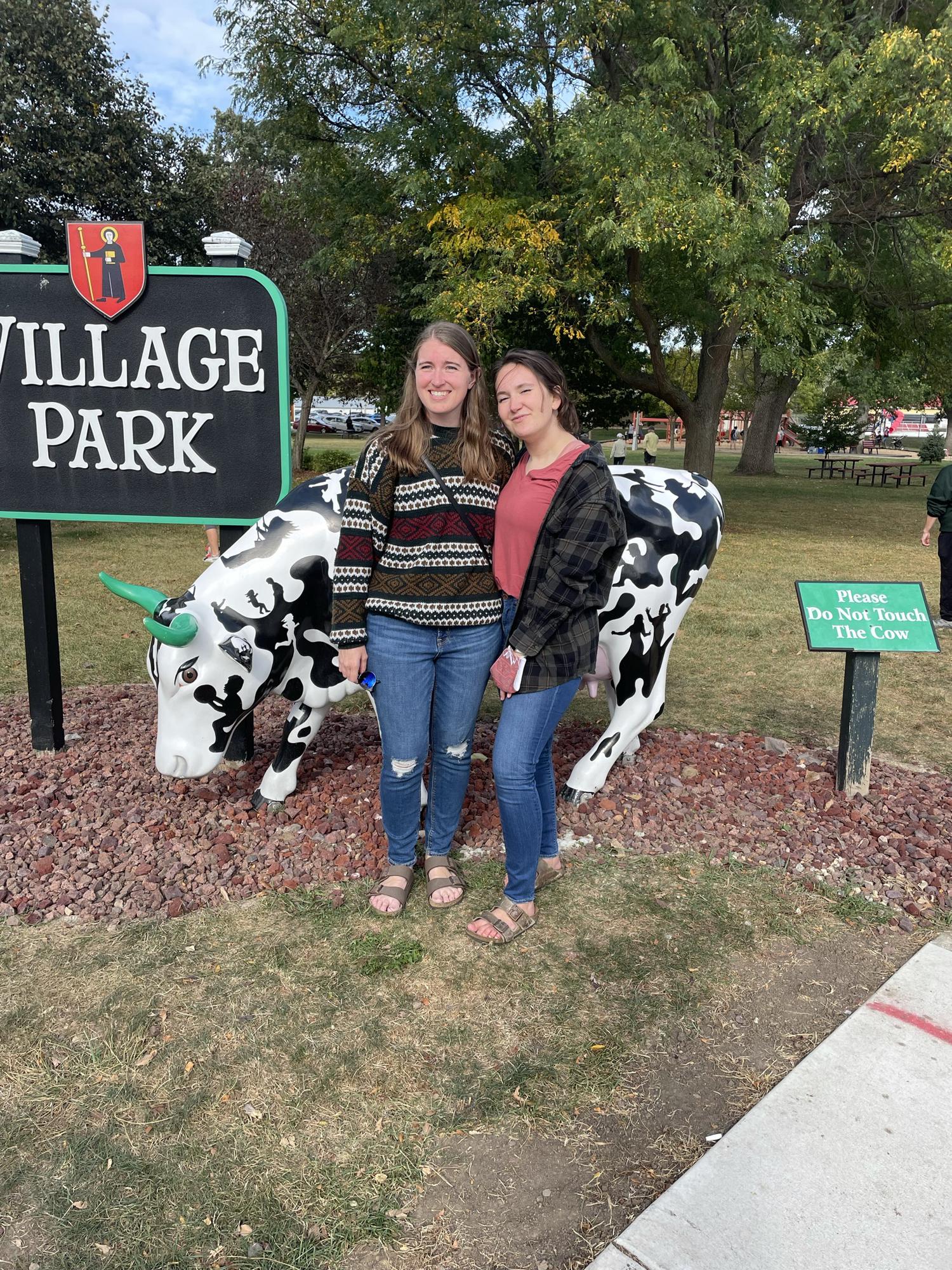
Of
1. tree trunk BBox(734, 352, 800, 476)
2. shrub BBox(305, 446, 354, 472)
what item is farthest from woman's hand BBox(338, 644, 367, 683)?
tree trunk BBox(734, 352, 800, 476)

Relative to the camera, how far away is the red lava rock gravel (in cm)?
385

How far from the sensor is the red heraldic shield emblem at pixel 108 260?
4.39 m

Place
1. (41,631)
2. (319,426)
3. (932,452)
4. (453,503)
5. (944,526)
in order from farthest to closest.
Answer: (319,426) < (932,452) < (944,526) < (41,631) < (453,503)

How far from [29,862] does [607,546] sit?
2.89 meters

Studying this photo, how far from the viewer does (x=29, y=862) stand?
395 centimetres

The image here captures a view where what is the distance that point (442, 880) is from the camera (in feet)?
12.3

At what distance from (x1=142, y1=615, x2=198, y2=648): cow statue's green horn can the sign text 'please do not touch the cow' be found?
981 millimetres

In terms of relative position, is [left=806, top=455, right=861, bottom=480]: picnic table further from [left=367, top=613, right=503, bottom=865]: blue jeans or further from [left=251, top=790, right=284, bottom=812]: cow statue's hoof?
[left=367, top=613, right=503, bottom=865]: blue jeans

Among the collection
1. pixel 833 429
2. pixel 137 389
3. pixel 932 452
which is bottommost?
pixel 932 452

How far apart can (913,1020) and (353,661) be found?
225cm

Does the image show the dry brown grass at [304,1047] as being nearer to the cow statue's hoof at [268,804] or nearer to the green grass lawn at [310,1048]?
the green grass lawn at [310,1048]

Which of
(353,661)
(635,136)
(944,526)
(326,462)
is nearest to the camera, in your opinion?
(353,661)

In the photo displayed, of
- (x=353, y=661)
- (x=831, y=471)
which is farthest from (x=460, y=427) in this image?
(x=831, y=471)

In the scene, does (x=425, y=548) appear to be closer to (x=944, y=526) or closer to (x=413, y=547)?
(x=413, y=547)
